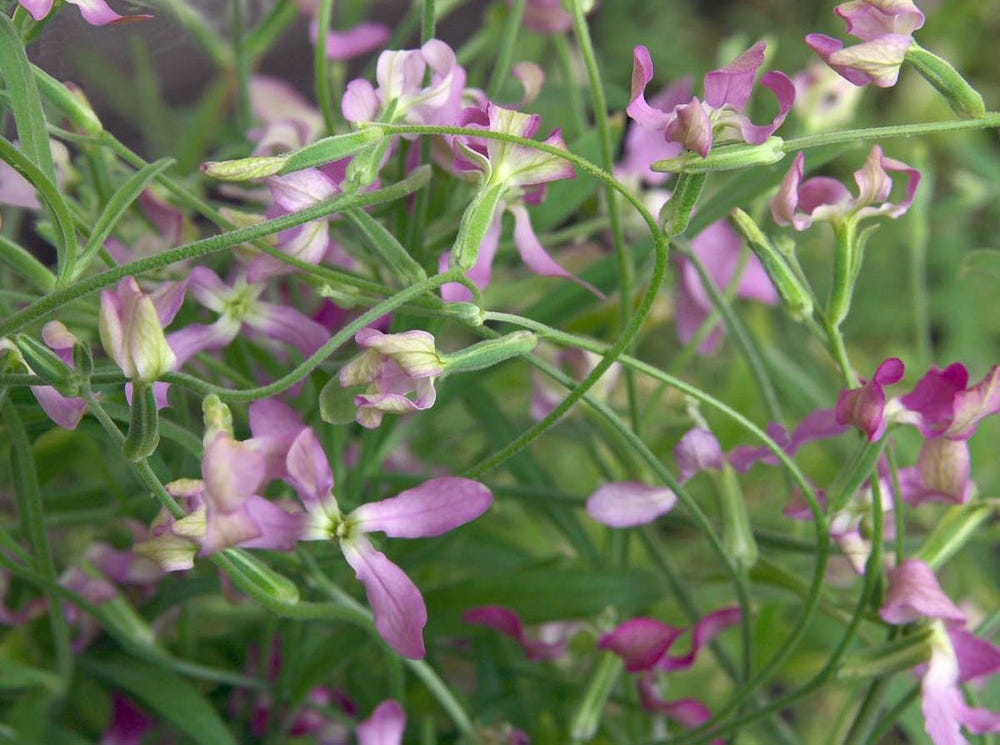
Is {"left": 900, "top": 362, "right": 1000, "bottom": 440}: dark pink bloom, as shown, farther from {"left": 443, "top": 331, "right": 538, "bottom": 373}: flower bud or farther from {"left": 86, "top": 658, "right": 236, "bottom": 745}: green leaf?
{"left": 86, "top": 658, "right": 236, "bottom": 745}: green leaf

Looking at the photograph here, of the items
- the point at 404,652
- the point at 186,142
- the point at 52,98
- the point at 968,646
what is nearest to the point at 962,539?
the point at 968,646

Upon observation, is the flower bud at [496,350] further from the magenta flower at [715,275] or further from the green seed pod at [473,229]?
the magenta flower at [715,275]

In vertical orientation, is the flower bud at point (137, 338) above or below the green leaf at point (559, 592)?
above

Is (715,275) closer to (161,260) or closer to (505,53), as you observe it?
(505,53)

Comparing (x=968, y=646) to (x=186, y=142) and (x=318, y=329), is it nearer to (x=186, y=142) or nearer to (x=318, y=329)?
(x=318, y=329)

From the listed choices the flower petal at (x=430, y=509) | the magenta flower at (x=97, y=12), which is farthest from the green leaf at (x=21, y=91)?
the flower petal at (x=430, y=509)

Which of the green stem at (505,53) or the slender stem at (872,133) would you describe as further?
the green stem at (505,53)

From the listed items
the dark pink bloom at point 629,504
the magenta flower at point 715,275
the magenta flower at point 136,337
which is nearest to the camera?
the magenta flower at point 136,337
